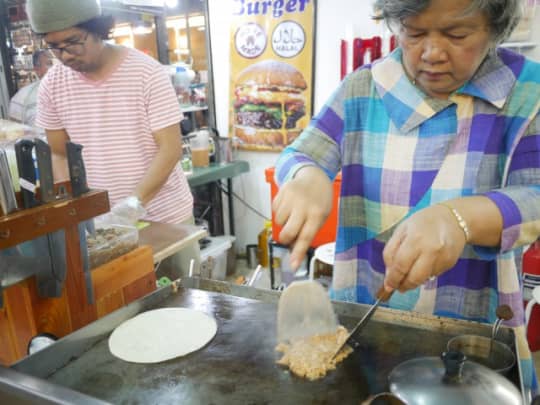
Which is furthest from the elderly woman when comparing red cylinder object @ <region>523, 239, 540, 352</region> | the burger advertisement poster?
the burger advertisement poster

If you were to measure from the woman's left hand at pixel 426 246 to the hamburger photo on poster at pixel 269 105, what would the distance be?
2.97 metres

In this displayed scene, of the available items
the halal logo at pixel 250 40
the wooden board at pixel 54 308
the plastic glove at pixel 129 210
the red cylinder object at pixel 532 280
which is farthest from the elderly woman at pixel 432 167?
the halal logo at pixel 250 40

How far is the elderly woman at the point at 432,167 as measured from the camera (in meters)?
0.83

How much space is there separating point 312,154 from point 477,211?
0.44 metres

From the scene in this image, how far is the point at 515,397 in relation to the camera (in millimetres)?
812

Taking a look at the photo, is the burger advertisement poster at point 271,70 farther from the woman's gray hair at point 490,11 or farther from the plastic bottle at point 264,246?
the woman's gray hair at point 490,11

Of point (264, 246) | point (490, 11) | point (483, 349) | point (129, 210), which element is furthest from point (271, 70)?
point (483, 349)

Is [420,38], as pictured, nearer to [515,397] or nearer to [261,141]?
[515,397]

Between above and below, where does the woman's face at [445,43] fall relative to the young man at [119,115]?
above

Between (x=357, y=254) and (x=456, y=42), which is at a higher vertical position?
(x=456, y=42)

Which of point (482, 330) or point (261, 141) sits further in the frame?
point (261, 141)

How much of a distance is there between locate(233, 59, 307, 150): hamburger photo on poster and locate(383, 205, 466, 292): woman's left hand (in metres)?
2.97

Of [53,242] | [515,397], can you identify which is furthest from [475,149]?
[53,242]

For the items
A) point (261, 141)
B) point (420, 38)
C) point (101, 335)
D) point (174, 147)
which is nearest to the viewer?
point (420, 38)
